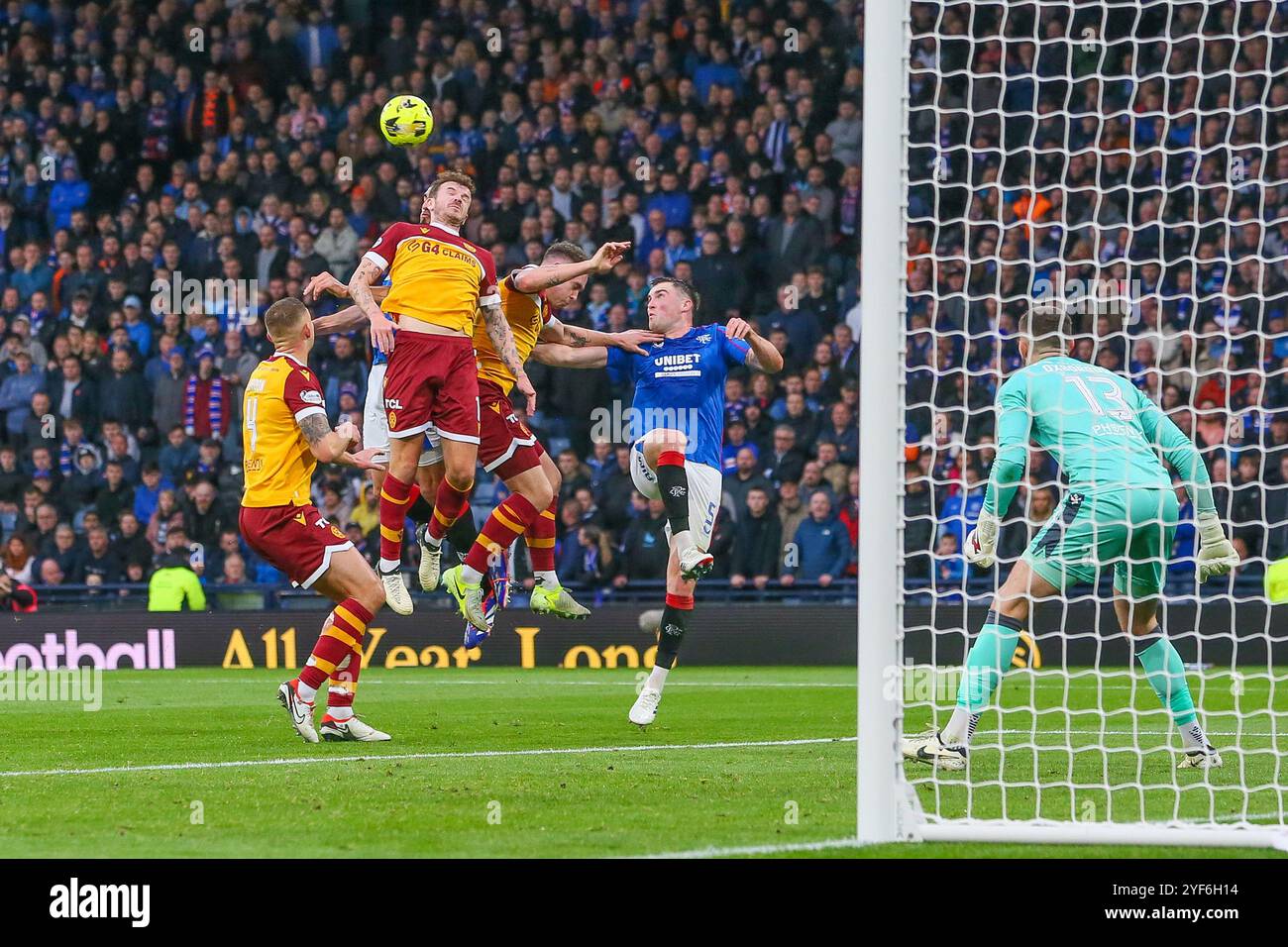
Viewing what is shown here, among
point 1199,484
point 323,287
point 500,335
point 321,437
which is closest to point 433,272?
point 500,335

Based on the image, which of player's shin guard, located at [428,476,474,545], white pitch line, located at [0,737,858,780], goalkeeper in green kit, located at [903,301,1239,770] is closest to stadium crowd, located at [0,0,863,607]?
player's shin guard, located at [428,476,474,545]

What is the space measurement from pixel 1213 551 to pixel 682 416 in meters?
3.53

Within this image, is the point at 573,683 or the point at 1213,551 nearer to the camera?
the point at 1213,551

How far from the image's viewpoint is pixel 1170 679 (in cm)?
753

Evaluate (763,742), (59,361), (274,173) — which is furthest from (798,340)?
(763,742)

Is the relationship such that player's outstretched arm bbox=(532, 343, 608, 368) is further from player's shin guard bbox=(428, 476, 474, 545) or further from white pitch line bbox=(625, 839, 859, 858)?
white pitch line bbox=(625, 839, 859, 858)

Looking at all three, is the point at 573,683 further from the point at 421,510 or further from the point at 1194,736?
the point at 1194,736

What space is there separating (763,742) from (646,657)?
262 inches

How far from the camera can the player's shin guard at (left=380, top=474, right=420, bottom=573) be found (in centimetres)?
996

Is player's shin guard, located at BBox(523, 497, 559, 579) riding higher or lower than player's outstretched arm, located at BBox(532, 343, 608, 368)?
lower

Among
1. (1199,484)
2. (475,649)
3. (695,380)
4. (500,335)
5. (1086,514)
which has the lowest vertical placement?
(475,649)

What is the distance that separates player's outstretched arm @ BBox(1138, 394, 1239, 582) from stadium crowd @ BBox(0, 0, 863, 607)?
26.8 feet

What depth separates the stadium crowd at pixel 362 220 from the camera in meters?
16.5

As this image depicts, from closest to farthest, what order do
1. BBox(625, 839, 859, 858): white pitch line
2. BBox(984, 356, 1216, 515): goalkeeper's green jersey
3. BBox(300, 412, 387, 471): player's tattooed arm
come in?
BBox(625, 839, 859, 858): white pitch line → BBox(984, 356, 1216, 515): goalkeeper's green jersey → BBox(300, 412, 387, 471): player's tattooed arm
